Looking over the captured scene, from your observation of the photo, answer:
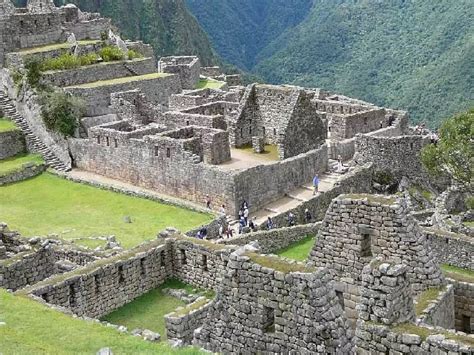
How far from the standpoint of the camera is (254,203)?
25.4m

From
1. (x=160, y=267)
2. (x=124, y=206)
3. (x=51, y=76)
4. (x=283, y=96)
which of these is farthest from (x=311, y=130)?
(x=160, y=267)

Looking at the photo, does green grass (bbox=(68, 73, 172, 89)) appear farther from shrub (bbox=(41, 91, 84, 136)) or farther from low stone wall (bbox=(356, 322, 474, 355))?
low stone wall (bbox=(356, 322, 474, 355))

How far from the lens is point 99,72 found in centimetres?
3694

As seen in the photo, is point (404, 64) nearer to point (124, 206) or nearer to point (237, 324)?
point (124, 206)

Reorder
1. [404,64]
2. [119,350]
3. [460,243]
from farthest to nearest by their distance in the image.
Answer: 1. [404,64]
2. [460,243]
3. [119,350]

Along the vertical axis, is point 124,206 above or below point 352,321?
below

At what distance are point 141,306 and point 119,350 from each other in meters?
3.51

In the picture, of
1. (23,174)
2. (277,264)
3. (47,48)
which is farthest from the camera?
(47,48)

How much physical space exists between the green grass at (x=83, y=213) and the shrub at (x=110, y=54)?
11920 millimetres

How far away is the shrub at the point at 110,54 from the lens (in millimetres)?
38906

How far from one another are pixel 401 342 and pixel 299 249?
936cm

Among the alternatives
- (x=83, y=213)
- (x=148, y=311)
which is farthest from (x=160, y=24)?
(x=148, y=311)

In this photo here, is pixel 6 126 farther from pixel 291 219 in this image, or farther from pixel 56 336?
pixel 56 336

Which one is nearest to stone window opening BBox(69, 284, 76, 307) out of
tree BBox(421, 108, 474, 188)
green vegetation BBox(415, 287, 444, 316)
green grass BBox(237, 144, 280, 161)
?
green vegetation BBox(415, 287, 444, 316)
